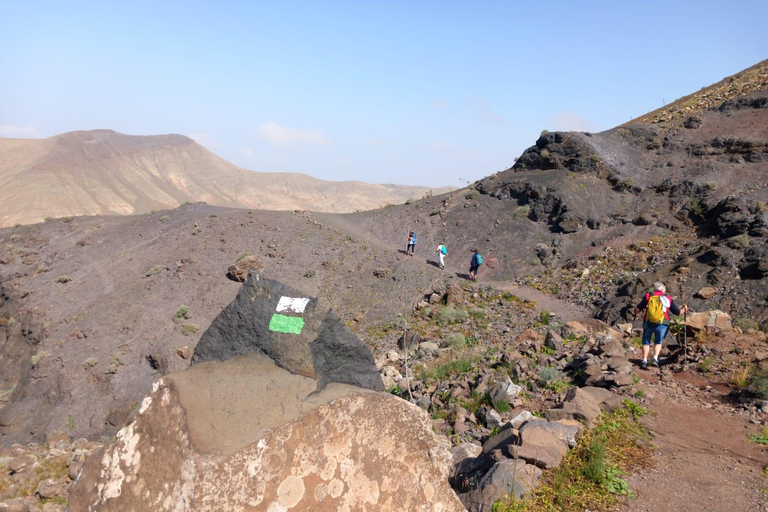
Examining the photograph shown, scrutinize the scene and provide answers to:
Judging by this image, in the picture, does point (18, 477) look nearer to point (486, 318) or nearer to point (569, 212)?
point (486, 318)

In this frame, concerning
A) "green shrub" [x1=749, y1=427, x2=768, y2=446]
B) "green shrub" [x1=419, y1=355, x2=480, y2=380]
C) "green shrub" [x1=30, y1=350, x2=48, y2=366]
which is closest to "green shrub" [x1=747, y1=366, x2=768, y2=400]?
"green shrub" [x1=749, y1=427, x2=768, y2=446]

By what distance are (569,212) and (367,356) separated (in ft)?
75.4

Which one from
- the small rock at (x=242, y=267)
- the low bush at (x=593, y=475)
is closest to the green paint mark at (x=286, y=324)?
the low bush at (x=593, y=475)

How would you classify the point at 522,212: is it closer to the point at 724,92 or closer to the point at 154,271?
the point at 724,92

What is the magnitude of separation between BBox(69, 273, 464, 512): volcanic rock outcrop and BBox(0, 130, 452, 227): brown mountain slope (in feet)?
197

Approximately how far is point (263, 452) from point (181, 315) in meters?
16.6

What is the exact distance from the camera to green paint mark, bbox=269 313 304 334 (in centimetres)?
382

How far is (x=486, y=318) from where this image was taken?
1691cm

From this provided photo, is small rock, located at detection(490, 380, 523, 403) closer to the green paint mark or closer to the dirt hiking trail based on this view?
the dirt hiking trail

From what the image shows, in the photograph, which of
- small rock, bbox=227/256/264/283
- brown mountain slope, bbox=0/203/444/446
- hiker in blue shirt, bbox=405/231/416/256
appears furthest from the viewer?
hiker in blue shirt, bbox=405/231/416/256

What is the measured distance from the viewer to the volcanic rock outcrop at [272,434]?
3000 mm

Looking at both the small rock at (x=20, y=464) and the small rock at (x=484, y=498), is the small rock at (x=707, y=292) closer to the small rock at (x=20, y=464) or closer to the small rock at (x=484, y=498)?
the small rock at (x=484, y=498)

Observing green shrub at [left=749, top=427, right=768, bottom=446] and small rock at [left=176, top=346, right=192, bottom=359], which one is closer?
green shrub at [left=749, top=427, right=768, bottom=446]

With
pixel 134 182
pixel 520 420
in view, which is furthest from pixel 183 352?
pixel 134 182
